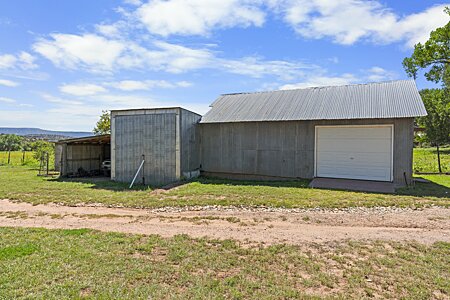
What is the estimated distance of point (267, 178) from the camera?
1347 centimetres

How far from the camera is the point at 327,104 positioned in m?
13.3

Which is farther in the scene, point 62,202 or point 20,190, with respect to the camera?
point 20,190

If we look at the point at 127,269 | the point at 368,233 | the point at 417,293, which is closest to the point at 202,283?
the point at 127,269

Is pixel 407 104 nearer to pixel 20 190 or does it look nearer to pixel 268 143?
pixel 268 143

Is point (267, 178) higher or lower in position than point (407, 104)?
lower

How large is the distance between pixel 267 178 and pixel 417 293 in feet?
33.2

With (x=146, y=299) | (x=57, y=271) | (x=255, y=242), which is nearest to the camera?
(x=146, y=299)

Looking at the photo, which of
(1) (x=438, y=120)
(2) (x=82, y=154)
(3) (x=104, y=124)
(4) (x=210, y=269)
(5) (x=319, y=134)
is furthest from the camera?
(1) (x=438, y=120)

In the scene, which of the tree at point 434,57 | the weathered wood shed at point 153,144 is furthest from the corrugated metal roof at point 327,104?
the tree at point 434,57

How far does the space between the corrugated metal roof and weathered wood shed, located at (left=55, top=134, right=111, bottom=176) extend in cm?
717

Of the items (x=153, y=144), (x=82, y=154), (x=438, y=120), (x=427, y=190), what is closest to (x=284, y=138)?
(x=427, y=190)

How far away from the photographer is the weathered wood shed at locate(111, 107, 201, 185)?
42.3ft

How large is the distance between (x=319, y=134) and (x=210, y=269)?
1007cm

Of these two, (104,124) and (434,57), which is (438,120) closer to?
(434,57)
